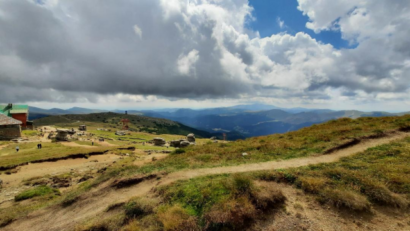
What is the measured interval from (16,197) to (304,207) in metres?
32.9

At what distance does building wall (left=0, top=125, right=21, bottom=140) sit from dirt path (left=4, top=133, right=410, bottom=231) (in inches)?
2630

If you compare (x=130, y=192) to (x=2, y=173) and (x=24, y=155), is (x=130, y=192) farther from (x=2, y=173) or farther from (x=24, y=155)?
(x=24, y=155)

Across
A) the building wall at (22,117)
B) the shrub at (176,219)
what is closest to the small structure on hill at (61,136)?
the building wall at (22,117)

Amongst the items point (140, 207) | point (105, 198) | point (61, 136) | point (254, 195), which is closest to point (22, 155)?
point (61, 136)

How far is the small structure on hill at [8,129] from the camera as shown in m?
60.3

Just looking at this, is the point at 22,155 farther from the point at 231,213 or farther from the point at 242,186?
the point at 231,213

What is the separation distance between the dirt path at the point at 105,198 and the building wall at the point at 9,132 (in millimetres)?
66790

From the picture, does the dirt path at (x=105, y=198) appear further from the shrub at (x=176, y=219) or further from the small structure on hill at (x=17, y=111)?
the small structure on hill at (x=17, y=111)

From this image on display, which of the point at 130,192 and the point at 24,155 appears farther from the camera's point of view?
the point at 24,155

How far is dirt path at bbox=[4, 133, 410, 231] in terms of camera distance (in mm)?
15445

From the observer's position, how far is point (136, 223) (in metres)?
11.7

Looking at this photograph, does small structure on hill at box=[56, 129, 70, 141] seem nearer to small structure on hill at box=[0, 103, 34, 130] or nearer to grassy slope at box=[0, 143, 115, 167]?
grassy slope at box=[0, 143, 115, 167]

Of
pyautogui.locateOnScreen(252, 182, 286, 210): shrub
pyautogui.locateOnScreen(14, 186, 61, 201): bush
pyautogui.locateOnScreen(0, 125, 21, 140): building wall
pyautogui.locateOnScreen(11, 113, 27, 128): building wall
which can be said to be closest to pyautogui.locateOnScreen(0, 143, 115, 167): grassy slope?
pyautogui.locateOnScreen(0, 125, 21, 140): building wall

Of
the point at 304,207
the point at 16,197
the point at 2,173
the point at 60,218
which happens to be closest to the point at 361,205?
the point at 304,207
